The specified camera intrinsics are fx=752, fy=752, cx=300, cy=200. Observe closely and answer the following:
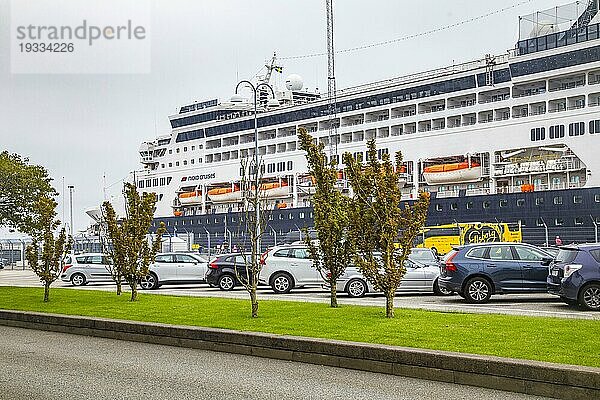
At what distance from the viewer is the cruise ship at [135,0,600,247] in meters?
43.3

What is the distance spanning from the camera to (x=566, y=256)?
1520cm

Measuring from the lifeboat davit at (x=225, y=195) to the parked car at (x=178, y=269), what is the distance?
36.8 metres

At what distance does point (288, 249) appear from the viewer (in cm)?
2184

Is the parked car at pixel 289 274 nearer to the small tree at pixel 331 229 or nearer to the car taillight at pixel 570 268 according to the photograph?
the small tree at pixel 331 229

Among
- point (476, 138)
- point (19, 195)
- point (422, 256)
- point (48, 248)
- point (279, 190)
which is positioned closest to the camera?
point (48, 248)

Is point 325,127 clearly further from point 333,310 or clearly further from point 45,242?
point 333,310

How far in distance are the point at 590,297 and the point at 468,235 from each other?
→ 86.4 feet

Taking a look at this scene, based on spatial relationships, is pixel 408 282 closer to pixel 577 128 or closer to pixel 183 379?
pixel 183 379

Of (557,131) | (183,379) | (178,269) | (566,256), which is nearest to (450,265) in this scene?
(566,256)

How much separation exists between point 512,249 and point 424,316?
225 inches

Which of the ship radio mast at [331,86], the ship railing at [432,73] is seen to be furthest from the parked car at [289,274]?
the ship radio mast at [331,86]

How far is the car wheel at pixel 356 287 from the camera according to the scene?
775 inches

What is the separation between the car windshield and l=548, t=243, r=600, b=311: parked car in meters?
6.83

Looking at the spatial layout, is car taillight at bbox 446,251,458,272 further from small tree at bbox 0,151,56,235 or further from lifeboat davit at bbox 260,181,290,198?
lifeboat davit at bbox 260,181,290,198
